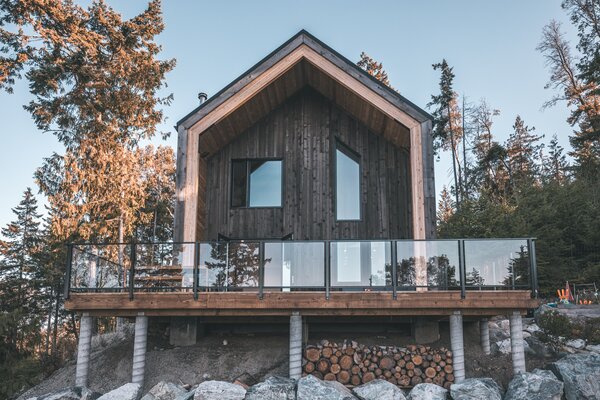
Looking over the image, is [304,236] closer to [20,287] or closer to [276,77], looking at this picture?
[276,77]

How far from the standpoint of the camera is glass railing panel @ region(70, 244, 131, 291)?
35.3 ft

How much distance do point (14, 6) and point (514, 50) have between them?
68.0 ft

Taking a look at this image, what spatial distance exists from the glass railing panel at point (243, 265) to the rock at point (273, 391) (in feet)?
6.13

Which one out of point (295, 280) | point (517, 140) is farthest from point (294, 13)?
point (517, 140)

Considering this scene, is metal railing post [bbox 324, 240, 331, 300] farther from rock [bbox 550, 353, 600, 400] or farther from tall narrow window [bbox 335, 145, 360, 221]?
rock [bbox 550, 353, 600, 400]

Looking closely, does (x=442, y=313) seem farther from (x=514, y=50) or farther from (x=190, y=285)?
(x=514, y=50)

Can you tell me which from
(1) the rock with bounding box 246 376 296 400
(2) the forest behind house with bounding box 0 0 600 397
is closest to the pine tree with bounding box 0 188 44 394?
(2) the forest behind house with bounding box 0 0 600 397

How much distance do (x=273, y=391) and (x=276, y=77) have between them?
734cm

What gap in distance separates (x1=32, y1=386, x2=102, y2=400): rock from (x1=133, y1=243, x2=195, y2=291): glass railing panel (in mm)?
2114

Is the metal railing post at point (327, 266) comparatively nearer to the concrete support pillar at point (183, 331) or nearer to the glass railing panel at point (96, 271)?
the concrete support pillar at point (183, 331)

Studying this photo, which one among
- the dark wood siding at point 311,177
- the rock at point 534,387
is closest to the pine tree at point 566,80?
the dark wood siding at point 311,177

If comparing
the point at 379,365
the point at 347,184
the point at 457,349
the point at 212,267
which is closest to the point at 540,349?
the point at 457,349

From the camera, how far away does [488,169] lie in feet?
109

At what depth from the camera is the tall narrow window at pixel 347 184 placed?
44.1ft
